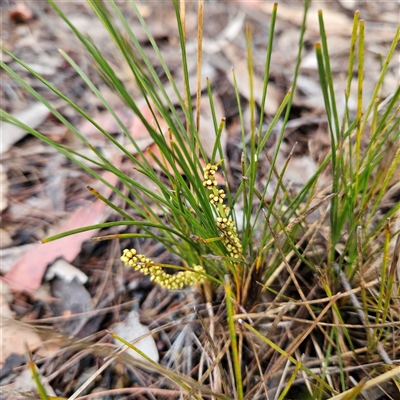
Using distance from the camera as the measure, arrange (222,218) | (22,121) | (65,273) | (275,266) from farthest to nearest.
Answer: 1. (22,121)
2. (65,273)
3. (275,266)
4. (222,218)

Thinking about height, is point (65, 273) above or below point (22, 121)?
below

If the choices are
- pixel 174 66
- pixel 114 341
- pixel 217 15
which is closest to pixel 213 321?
pixel 114 341

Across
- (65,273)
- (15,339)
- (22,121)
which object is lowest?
(15,339)

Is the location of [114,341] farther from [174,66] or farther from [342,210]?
[174,66]

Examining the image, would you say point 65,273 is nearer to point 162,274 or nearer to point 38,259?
point 38,259

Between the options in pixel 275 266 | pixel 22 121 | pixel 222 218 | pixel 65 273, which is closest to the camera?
pixel 222 218

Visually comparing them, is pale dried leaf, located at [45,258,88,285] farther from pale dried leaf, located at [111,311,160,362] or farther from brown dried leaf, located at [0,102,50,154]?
brown dried leaf, located at [0,102,50,154]

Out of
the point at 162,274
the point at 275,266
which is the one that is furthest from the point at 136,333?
the point at 275,266

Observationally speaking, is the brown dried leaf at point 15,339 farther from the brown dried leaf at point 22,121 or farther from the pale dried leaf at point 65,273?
the brown dried leaf at point 22,121
